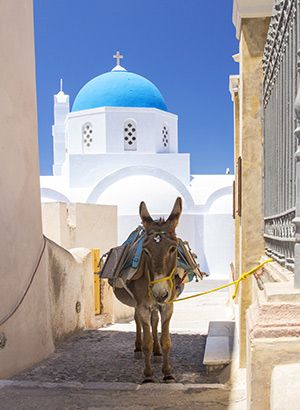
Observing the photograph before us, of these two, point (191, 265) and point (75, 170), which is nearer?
point (191, 265)

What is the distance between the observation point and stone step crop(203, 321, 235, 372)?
4645mm

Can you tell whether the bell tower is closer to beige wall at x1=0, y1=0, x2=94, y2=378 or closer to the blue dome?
the blue dome

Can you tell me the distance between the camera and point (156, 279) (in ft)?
12.8

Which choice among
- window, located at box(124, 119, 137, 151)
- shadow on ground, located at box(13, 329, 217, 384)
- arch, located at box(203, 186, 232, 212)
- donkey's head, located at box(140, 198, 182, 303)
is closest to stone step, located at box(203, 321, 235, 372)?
shadow on ground, located at box(13, 329, 217, 384)

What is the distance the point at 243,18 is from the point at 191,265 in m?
2.39

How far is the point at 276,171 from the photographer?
348 cm

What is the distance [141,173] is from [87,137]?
3.41 meters

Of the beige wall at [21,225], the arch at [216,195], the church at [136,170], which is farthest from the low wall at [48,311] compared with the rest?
the arch at [216,195]

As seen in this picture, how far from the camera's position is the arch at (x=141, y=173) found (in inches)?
746

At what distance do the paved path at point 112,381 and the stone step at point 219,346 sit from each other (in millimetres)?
137

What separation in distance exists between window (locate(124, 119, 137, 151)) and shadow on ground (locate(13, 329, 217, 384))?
1495 cm

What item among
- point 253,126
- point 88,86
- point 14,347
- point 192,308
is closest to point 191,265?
point 253,126

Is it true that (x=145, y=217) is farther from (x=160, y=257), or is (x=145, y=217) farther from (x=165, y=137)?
(x=165, y=137)

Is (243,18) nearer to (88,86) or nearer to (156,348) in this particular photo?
(156,348)
